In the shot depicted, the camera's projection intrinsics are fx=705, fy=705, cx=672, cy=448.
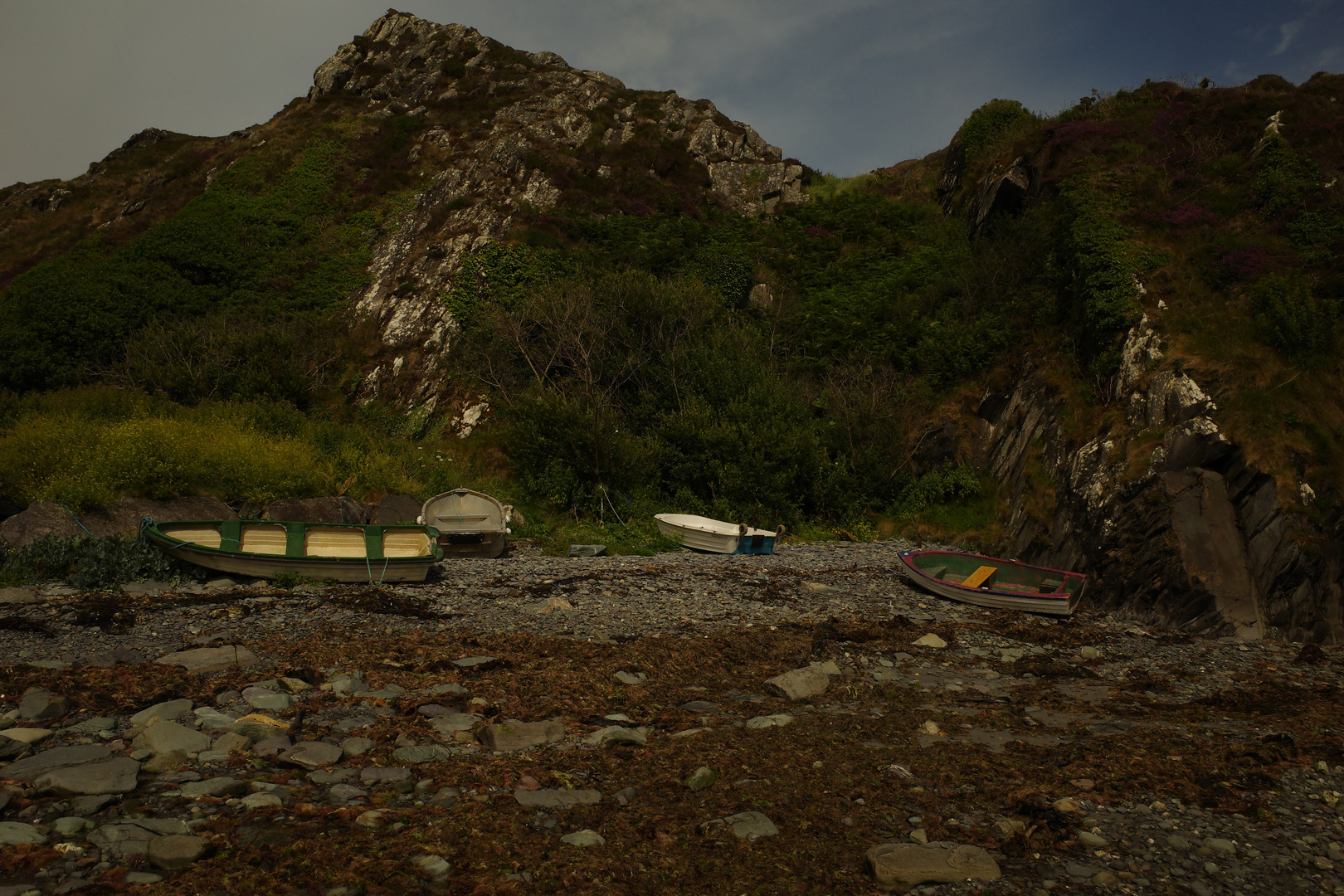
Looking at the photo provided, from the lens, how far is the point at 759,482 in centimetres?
2364

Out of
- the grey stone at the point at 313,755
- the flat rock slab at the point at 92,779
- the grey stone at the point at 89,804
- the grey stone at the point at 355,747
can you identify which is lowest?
the grey stone at the point at 355,747

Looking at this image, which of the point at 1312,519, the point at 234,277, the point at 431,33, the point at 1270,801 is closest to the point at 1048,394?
the point at 1312,519

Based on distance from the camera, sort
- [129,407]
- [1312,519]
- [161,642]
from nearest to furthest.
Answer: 1. [161,642]
2. [1312,519]
3. [129,407]

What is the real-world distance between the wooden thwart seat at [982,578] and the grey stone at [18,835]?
15.2 meters

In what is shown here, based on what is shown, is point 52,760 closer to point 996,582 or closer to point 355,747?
point 355,747

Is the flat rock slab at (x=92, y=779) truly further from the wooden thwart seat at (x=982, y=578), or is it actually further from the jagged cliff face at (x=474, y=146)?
the jagged cliff face at (x=474, y=146)

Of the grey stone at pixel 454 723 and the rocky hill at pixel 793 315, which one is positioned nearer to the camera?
the grey stone at pixel 454 723

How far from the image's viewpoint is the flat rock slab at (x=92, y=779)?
5121 mm

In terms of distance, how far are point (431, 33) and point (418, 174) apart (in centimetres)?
2240

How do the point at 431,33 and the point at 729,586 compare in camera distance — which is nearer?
the point at 729,586

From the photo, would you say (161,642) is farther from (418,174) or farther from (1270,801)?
(418,174)

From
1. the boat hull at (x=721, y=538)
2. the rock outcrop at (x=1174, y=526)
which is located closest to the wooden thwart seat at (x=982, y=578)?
the rock outcrop at (x=1174, y=526)

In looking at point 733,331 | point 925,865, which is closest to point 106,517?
point 925,865

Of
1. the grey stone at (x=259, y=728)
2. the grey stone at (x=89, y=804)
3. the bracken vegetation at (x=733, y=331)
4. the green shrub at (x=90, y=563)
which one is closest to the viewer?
the grey stone at (x=89, y=804)
